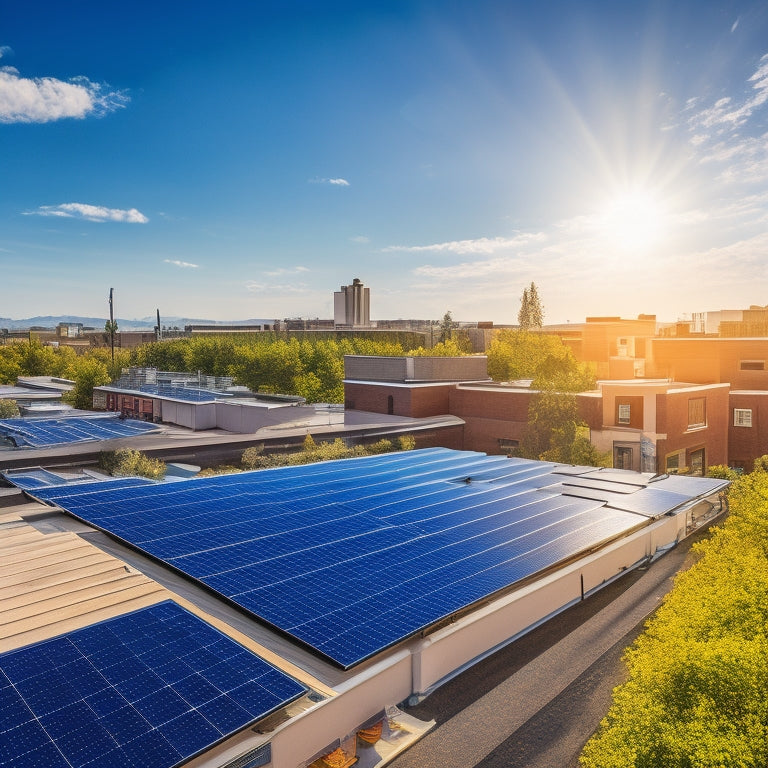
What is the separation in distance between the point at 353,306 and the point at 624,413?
135 metres

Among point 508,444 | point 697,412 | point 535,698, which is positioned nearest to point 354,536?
point 535,698

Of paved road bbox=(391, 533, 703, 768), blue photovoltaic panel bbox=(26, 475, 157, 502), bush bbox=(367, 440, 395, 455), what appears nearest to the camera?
paved road bbox=(391, 533, 703, 768)

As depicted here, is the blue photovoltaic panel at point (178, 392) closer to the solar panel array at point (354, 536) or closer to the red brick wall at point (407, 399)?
the red brick wall at point (407, 399)

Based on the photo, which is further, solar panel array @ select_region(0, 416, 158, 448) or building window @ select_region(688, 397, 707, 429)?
building window @ select_region(688, 397, 707, 429)

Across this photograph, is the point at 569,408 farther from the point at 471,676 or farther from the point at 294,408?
the point at 471,676

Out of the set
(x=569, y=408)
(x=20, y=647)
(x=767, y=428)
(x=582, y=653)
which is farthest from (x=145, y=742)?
(x=767, y=428)

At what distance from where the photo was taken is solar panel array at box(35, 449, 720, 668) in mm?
12461

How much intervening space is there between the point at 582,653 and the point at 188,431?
116 ft

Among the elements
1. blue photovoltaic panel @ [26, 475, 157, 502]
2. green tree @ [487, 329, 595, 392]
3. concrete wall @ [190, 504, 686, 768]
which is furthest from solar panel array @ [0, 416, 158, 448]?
green tree @ [487, 329, 595, 392]

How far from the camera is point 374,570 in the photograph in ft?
47.6

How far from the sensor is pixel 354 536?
16.9 m

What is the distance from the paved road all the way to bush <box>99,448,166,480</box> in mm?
18312

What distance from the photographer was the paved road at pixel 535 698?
36.7 feet

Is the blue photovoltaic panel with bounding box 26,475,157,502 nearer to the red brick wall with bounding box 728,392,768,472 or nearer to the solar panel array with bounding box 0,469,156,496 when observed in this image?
the solar panel array with bounding box 0,469,156,496
